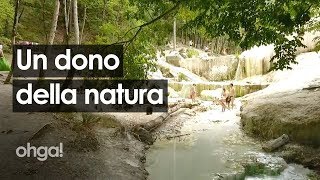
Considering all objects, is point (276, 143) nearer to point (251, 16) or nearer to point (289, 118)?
point (289, 118)

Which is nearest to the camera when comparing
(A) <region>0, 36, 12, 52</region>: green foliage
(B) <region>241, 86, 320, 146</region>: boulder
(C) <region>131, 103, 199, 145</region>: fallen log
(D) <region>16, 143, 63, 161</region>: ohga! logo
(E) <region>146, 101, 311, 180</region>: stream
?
(D) <region>16, 143, 63, 161</region>: ohga! logo

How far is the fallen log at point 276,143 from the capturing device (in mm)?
10922

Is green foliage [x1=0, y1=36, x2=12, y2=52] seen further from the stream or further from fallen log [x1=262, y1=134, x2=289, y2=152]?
fallen log [x1=262, y1=134, x2=289, y2=152]

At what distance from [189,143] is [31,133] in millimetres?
5658

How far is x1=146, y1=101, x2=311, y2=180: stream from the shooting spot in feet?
29.3

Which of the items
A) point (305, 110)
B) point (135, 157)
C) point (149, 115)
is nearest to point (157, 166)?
point (135, 157)

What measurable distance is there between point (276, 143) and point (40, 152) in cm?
699

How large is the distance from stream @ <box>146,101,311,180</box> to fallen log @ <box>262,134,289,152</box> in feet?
0.80

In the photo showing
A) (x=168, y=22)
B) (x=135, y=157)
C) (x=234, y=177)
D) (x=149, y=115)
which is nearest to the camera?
(x=168, y=22)

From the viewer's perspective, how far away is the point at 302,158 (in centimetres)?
977

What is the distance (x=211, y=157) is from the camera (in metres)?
10.7

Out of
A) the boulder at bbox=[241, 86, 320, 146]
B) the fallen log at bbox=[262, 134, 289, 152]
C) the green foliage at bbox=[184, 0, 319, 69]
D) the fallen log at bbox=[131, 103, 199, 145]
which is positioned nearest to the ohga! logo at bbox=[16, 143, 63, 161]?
the fallen log at bbox=[131, 103, 199, 145]

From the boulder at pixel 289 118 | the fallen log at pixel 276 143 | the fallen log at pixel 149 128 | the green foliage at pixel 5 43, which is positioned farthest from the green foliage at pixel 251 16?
the green foliage at pixel 5 43

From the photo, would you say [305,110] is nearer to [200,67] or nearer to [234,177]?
[234,177]
